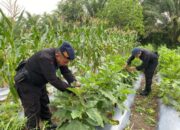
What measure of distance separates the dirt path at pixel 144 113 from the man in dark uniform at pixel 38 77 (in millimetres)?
1574

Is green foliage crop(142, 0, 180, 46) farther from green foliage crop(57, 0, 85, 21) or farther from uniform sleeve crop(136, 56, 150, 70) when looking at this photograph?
uniform sleeve crop(136, 56, 150, 70)

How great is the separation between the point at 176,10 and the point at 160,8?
1416 millimetres

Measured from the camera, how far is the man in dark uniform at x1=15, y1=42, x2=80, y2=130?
355 centimetres

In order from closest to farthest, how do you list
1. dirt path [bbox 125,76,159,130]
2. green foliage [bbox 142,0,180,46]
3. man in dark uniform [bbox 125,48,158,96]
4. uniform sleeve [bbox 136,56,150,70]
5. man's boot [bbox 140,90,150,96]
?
dirt path [bbox 125,76,159,130] < man in dark uniform [bbox 125,48,158,96] < uniform sleeve [bbox 136,56,150,70] < man's boot [bbox 140,90,150,96] < green foliage [bbox 142,0,180,46]

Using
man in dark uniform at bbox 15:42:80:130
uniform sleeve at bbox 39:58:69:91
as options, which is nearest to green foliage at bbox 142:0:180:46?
man in dark uniform at bbox 15:42:80:130

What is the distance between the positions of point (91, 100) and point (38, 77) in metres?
0.74

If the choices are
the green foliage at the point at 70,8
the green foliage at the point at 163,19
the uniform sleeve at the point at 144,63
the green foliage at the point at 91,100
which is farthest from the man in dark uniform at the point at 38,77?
the green foliage at the point at 163,19

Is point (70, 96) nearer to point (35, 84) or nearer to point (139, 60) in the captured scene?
point (35, 84)

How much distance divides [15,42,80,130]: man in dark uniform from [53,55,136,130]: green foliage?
0.18 m

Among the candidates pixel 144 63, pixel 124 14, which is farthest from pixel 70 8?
pixel 144 63

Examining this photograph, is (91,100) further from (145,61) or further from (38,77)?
(145,61)

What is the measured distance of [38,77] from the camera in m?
3.79

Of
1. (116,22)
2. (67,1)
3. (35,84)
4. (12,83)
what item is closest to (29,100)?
(35,84)

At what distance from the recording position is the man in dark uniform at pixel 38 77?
3555mm
